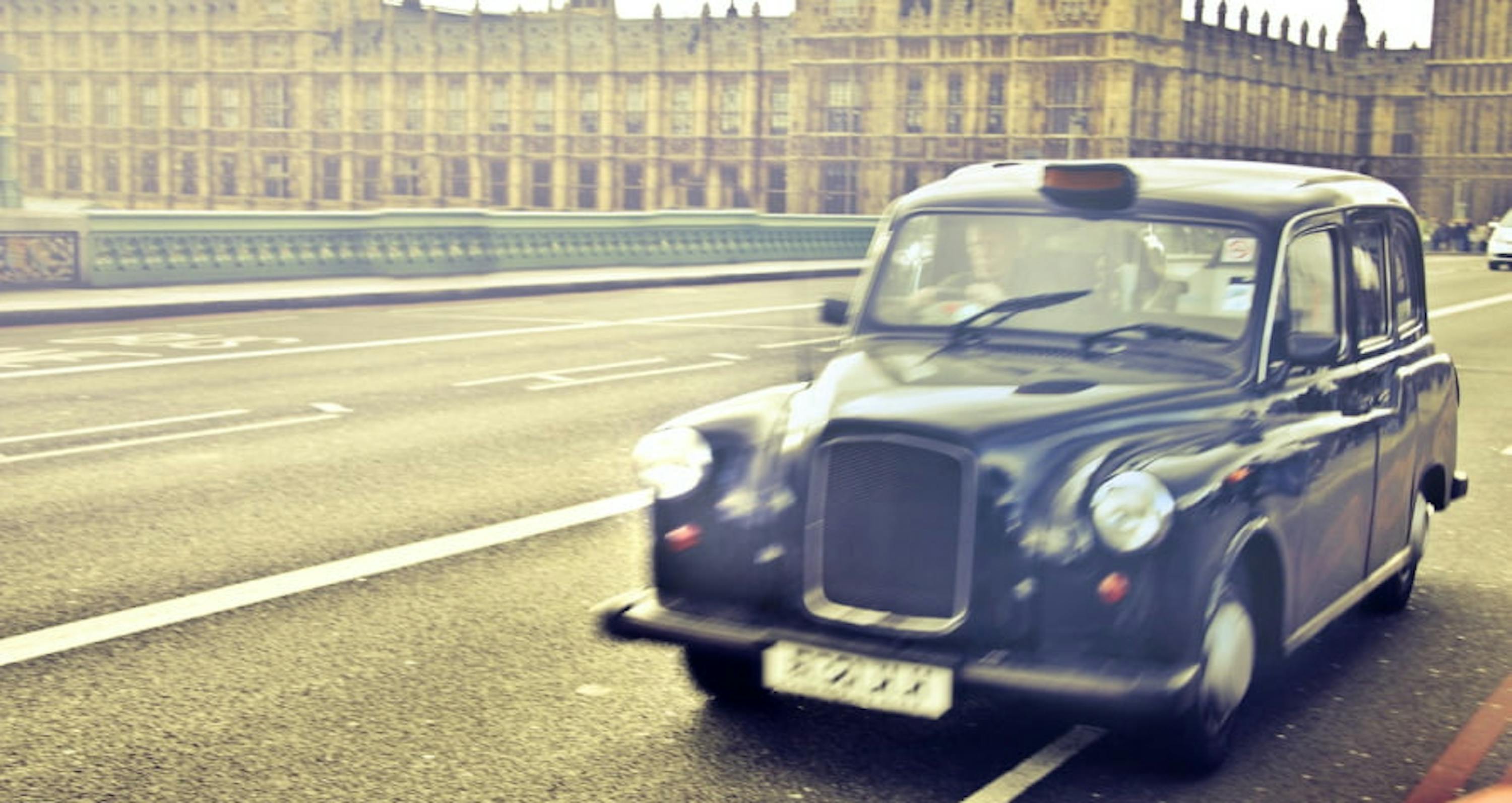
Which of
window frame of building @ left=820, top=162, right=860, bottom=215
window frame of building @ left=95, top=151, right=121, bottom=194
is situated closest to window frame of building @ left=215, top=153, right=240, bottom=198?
window frame of building @ left=95, top=151, right=121, bottom=194

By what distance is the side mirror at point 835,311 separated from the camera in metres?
6.48

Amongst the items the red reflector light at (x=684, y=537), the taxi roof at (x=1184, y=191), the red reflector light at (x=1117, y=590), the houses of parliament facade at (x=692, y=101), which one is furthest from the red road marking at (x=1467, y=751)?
the houses of parliament facade at (x=692, y=101)

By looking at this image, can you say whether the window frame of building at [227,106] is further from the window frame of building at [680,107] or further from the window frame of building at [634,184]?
the window frame of building at [680,107]

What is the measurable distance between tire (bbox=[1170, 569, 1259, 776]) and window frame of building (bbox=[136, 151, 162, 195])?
309ft

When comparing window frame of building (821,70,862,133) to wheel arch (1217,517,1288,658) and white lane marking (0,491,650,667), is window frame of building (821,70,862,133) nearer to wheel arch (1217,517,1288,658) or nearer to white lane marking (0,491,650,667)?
white lane marking (0,491,650,667)

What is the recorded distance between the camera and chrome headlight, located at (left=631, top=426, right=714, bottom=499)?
5.26 meters

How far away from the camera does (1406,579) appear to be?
7160 mm

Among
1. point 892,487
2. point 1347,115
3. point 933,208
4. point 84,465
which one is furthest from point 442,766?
point 1347,115

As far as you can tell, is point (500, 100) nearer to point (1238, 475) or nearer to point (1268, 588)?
point (1268, 588)

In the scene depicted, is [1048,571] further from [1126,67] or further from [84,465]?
[1126,67]

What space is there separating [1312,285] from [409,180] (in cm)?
8482

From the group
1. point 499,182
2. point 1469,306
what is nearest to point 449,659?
point 1469,306

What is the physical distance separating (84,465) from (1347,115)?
96.0m

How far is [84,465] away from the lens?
1027 centimetres
